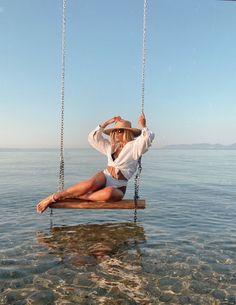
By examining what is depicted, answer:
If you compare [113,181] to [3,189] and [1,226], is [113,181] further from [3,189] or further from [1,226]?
[3,189]

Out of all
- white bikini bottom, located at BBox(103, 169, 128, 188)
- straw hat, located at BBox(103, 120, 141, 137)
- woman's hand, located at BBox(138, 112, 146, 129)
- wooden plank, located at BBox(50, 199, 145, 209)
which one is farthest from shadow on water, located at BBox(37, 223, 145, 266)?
woman's hand, located at BBox(138, 112, 146, 129)

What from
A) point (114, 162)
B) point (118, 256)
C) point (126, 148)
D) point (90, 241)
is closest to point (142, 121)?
point (126, 148)

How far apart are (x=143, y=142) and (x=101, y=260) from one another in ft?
8.68

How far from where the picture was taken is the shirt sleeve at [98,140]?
8.73 meters

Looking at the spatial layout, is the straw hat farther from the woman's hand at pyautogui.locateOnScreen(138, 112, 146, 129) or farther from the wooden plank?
the wooden plank

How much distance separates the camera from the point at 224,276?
659 cm

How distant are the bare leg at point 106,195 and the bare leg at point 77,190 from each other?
0.48 ft

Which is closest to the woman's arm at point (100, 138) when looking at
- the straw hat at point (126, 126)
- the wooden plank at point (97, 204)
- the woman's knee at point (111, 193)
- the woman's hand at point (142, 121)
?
the straw hat at point (126, 126)

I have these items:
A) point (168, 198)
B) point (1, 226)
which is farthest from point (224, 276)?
point (168, 198)

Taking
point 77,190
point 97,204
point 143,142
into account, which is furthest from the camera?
point 77,190

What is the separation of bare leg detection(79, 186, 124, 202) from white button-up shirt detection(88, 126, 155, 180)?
450mm

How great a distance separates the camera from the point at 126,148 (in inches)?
327

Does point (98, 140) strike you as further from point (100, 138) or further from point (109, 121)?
point (109, 121)

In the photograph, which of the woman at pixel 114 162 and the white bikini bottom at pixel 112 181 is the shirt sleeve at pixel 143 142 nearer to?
the woman at pixel 114 162
